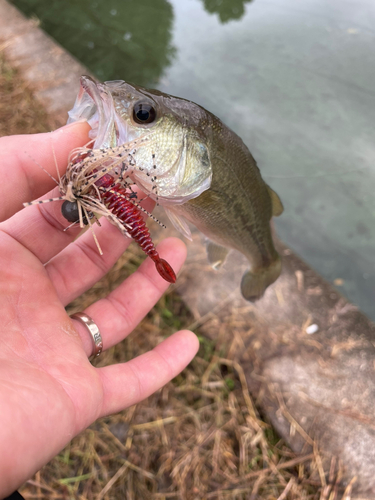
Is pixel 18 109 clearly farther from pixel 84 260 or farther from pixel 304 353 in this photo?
pixel 304 353

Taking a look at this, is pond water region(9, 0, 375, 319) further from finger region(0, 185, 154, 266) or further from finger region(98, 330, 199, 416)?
finger region(0, 185, 154, 266)

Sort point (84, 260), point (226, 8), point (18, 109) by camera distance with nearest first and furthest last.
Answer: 1. point (84, 260)
2. point (18, 109)
3. point (226, 8)

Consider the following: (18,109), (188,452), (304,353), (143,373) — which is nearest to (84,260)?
(143,373)

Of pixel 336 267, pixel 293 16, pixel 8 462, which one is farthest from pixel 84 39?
pixel 8 462

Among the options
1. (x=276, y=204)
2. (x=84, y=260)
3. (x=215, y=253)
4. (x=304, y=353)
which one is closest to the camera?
(x=84, y=260)

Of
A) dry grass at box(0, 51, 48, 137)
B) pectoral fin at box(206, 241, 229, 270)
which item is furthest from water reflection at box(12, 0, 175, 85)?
pectoral fin at box(206, 241, 229, 270)

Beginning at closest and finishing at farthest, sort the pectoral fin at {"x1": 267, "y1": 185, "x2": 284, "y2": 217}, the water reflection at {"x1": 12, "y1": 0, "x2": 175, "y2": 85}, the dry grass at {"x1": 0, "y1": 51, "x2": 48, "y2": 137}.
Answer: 1. the pectoral fin at {"x1": 267, "y1": 185, "x2": 284, "y2": 217}
2. the dry grass at {"x1": 0, "y1": 51, "x2": 48, "y2": 137}
3. the water reflection at {"x1": 12, "y1": 0, "x2": 175, "y2": 85}

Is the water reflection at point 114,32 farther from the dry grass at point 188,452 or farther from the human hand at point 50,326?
the dry grass at point 188,452
